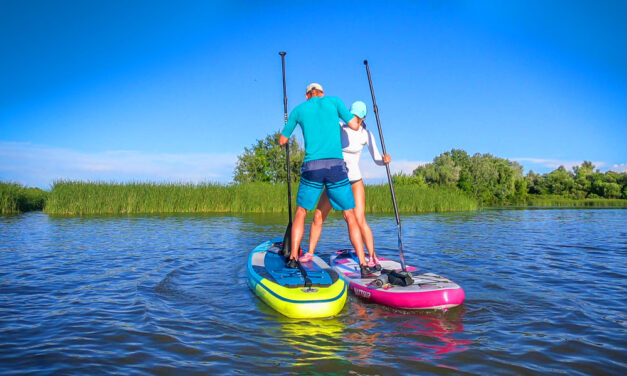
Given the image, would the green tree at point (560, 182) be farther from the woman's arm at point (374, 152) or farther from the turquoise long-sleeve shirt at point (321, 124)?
the turquoise long-sleeve shirt at point (321, 124)

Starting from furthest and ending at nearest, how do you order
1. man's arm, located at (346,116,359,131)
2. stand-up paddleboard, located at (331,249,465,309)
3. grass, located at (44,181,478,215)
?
grass, located at (44,181,478,215), man's arm, located at (346,116,359,131), stand-up paddleboard, located at (331,249,465,309)

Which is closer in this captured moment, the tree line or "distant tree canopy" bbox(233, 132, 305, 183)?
"distant tree canopy" bbox(233, 132, 305, 183)

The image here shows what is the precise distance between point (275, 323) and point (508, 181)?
5756 centimetres

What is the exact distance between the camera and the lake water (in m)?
3.44

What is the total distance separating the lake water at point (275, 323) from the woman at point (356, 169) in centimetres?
105

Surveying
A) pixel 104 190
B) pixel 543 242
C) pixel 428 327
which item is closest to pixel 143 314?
pixel 428 327

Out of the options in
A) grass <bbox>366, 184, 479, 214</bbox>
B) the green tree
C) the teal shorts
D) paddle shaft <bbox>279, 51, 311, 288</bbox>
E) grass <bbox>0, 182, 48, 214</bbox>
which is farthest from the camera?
the green tree

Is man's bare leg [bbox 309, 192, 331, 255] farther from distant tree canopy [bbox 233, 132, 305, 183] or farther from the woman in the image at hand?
distant tree canopy [bbox 233, 132, 305, 183]

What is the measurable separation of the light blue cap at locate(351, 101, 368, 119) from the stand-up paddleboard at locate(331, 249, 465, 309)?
2.28 meters

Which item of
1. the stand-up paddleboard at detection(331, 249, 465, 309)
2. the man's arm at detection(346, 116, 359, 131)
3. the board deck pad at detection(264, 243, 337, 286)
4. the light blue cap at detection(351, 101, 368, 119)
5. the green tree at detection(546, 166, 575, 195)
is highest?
the green tree at detection(546, 166, 575, 195)

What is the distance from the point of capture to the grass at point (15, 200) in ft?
70.7

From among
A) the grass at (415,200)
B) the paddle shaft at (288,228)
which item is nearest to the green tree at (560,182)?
the grass at (415,200)

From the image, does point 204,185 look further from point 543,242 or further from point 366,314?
point 366,314

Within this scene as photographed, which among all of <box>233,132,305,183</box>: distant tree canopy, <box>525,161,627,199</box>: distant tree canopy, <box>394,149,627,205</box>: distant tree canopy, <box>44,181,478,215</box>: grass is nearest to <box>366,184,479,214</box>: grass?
<box>44,181,478,215</box>: grass
